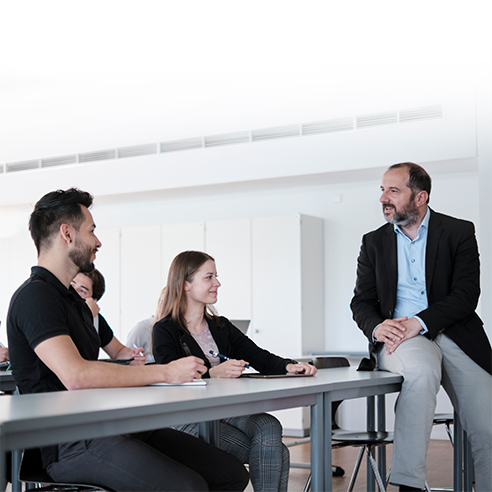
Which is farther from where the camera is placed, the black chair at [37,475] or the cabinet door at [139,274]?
the cabinet door at [139,274]

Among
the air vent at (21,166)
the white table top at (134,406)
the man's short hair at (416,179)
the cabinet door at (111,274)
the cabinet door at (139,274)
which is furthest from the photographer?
the air vent at (21,166)

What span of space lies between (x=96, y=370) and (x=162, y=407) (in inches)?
16.0

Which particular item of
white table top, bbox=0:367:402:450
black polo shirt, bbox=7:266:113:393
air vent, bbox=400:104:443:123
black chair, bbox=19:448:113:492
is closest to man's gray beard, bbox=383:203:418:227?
white table top, bbox=0:367:402:450

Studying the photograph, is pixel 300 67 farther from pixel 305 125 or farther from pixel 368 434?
pixel 368 434

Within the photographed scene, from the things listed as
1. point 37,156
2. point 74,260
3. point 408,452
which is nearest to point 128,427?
point 74,260

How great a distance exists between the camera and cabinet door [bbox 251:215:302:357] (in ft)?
21.4

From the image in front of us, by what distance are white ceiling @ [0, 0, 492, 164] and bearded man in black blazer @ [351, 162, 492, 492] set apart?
323 centimetres

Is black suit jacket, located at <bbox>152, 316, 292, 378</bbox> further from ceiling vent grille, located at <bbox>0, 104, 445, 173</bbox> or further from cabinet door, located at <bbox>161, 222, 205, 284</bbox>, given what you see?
cabinet door, located at <bbox>161, 222, 205, 284</bbox>

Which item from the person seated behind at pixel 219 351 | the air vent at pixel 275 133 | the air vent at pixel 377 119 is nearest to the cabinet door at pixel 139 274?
the air vent at pixel 275 133

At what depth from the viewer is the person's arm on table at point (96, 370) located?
1.80 m

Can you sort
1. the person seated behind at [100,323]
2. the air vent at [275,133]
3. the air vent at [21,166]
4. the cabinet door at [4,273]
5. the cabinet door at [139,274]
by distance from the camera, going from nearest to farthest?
the person seated behind at [100,323], the air vent at [275,133], the cabinet door at [139,274], the air vent at [21,166], the cabinet door at [4,273]

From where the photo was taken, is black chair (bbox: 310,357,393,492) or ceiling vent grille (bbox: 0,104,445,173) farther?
ceiling vent grille (bbox: 0,104,445,173)

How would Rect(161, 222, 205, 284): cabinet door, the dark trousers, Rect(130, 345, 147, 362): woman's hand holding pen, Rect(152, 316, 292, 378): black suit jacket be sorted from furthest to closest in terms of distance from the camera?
Rect(161, 222, 205, 284): cabinet door
Rect(130, 345, 147, 362): woman's hand holding pen
Rect(152, 316, 292, 378): black suit jacket
the dark trousers

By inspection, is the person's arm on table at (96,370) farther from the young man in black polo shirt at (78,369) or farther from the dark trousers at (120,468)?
the dark trousers at (120,468)
